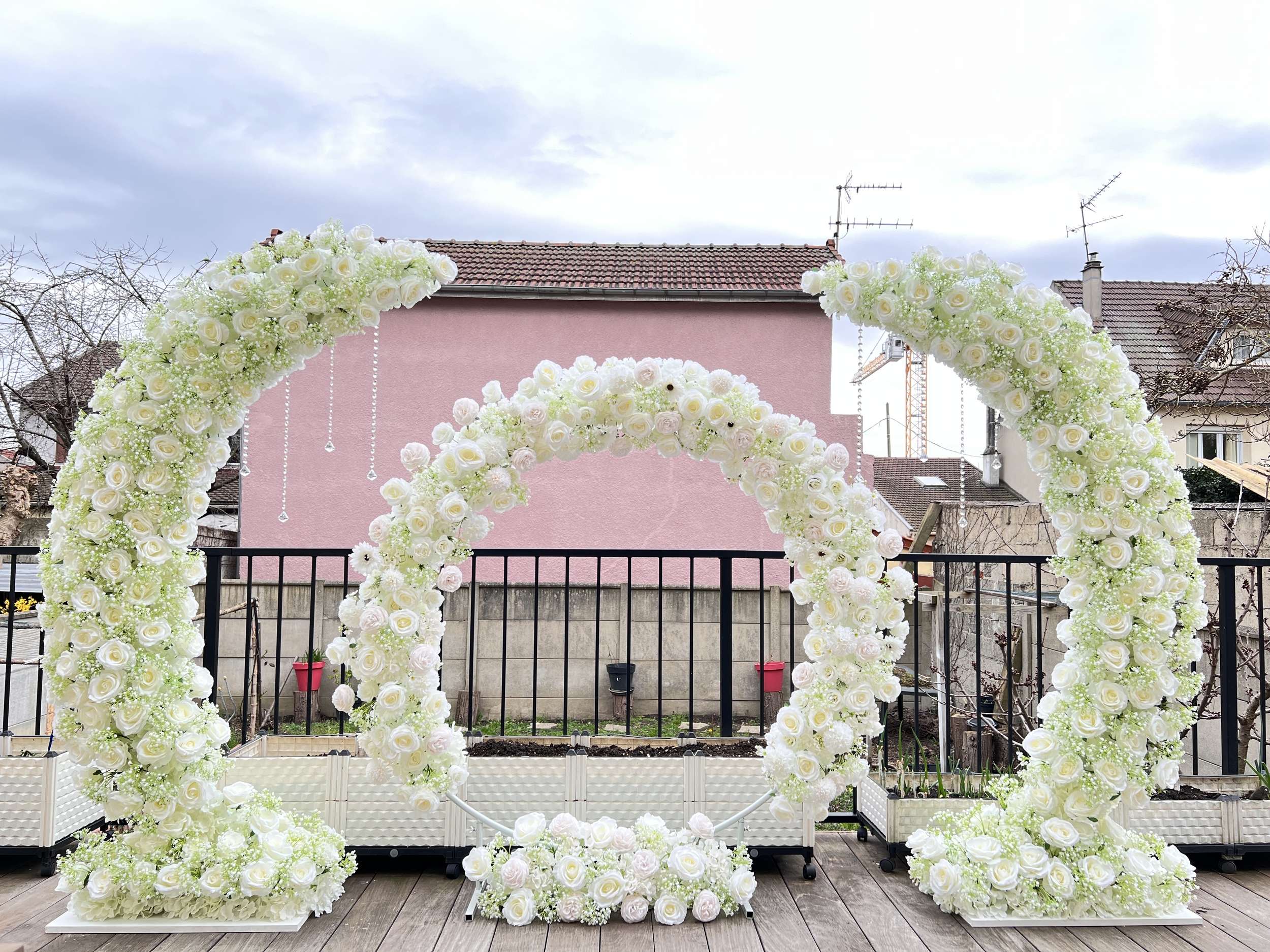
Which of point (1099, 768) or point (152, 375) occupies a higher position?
point (152, 375)

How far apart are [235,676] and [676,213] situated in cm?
793

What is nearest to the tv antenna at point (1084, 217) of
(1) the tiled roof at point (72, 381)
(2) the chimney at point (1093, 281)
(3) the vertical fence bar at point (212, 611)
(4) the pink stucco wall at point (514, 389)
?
(2) the chimney at point (1093, 281)

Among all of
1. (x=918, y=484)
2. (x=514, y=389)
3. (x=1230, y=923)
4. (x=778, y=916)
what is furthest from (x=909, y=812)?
(x=918, y=484)

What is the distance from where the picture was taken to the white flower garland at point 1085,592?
2.33 metres

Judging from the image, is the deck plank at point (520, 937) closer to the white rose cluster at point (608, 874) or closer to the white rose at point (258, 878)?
the white rose cluster at point (608, 874)

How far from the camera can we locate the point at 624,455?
2.37 m

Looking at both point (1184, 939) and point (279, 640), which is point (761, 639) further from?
point (279, 640)

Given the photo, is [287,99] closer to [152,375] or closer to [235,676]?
[152,375]

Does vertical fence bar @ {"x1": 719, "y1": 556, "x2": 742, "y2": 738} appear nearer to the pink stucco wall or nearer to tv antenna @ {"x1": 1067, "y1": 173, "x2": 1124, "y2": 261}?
the pink stucco wall

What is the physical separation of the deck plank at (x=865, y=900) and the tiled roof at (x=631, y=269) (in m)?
6.74

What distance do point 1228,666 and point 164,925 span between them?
3.72m

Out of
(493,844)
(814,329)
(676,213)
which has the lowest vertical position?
(493,844)

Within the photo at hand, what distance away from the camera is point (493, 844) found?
247cm

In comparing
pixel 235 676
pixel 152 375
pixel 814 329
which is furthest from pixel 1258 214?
pixel 235 676
